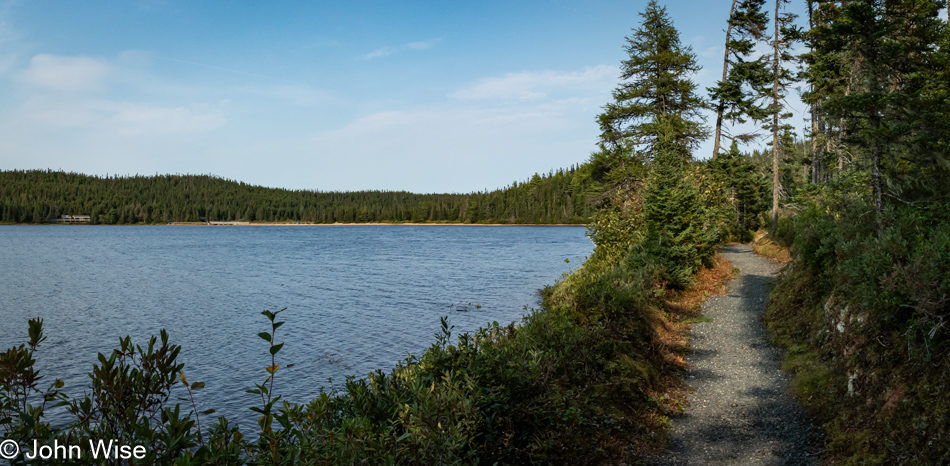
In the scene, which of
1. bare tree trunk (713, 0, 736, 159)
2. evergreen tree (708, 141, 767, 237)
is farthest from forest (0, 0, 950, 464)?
evergreen tree (708, 141, 767, 237)

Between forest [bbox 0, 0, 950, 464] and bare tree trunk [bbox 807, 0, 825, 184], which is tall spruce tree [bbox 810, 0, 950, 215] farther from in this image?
bare tree trunk [bbox 807, 0, 825, 184]

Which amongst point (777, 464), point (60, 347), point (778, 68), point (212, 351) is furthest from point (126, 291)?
point (778, 68)

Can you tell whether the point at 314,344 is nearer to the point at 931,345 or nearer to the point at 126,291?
the point at 931,345

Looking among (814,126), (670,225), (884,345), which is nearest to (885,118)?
(884,345)

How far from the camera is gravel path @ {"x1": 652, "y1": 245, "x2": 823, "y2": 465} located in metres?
7.56

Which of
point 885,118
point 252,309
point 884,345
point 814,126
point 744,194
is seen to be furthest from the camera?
point 744,194

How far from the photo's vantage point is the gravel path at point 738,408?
7559mm

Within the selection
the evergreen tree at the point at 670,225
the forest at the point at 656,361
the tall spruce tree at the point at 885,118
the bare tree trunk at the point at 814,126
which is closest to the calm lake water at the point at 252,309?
the forest at the point at 656,361

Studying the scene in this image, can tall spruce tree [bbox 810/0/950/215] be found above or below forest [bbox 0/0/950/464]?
above

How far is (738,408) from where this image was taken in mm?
9211

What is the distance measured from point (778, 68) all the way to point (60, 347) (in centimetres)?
3942

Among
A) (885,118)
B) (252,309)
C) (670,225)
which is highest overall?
(885,118)

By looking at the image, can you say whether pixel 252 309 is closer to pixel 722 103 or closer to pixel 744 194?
pixel 722 103

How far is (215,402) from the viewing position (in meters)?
13.2
